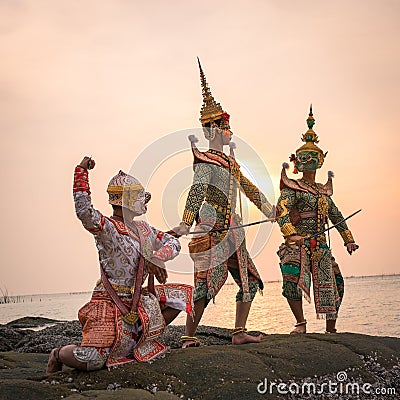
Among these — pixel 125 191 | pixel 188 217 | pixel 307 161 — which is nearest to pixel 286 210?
pixel 307 161

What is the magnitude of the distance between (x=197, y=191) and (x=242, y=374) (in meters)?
1.91

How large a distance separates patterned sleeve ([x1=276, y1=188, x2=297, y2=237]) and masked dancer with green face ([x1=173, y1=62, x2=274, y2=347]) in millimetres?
672

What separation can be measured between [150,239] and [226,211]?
4.41 feet

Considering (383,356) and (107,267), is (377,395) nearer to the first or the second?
(383,356)

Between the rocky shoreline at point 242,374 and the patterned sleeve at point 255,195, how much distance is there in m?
1.31

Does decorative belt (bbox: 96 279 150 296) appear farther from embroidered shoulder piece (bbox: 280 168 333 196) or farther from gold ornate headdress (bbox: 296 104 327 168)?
gold ornate headdress (bbox: 296 104 327 168)

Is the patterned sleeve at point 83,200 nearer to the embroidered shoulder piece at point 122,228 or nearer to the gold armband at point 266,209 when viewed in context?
the embroidered shoulder piece at point 122,228

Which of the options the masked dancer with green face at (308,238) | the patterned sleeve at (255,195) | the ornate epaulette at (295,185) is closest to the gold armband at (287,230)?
the masked dancer with green face at (308,238)

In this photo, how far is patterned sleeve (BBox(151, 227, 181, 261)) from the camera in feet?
15.3

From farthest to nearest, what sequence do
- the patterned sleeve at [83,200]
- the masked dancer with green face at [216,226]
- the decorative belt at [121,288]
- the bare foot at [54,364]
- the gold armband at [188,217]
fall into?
the masked dancer with green face at [216,226], the gold armband at [188,217], the decorative belt at [121,288], the bare foot at [54,364], the patterned sleeve at [83,200]

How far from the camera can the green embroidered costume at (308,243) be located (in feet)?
21.9

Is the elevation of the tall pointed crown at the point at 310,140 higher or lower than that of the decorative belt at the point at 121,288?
higher

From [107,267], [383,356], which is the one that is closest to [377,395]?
[383,356]

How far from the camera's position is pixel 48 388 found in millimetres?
3922
